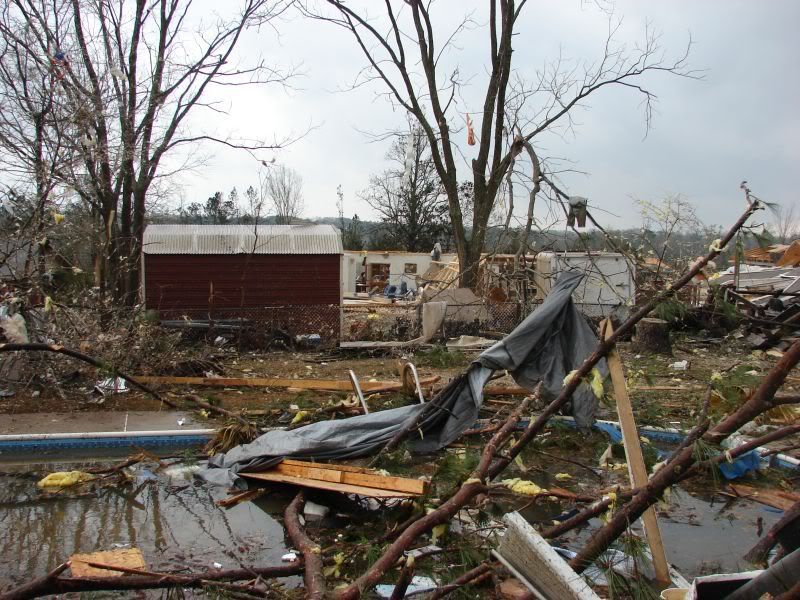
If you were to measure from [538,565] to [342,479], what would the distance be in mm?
2945

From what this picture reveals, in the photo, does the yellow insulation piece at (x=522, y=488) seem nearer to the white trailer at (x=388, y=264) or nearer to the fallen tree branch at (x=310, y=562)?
the fallen tree branch at (x=310, y=562)

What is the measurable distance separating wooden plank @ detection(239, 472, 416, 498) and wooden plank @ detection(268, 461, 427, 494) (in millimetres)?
30

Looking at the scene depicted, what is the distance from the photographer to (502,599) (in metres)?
3.58

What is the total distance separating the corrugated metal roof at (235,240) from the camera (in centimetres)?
1622

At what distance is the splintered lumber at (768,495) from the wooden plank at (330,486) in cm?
283

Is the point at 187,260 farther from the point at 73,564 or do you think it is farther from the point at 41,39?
the point at 73,564

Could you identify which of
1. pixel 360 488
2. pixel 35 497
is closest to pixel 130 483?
pixel 35 497

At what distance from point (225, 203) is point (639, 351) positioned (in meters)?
41.9

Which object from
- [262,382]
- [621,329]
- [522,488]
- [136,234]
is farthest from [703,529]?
[136,234]

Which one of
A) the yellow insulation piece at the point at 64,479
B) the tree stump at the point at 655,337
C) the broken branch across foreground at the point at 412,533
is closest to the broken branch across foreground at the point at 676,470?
the broken branch across foreground at the point at 412,533

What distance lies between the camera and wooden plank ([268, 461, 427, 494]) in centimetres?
493

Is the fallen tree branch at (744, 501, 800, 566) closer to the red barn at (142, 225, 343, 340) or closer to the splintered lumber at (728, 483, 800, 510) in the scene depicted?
the splintered lumber at (728, 483, 800, 510)

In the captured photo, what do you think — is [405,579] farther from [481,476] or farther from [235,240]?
[235,240]

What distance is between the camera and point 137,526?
5.21 meters
